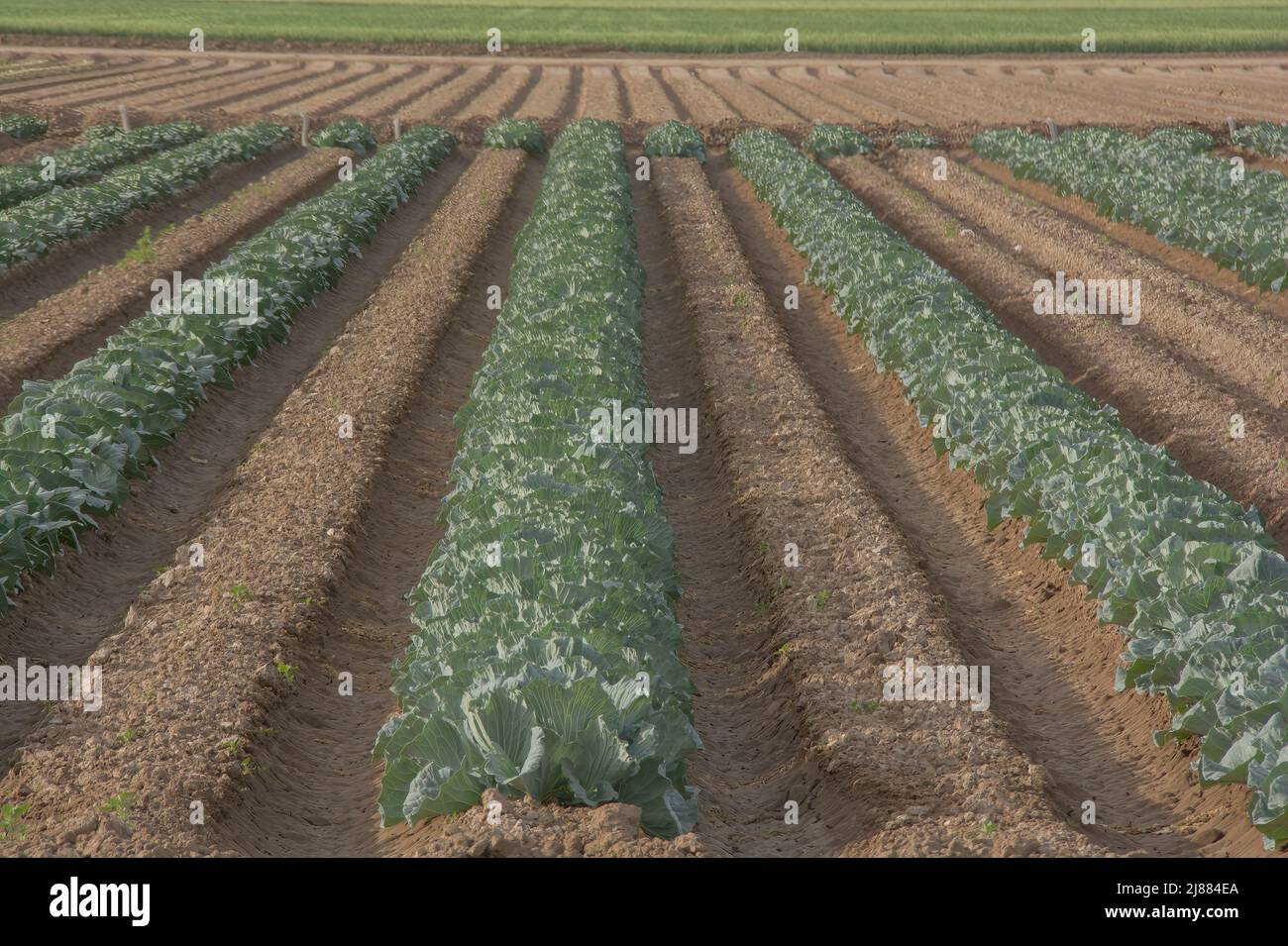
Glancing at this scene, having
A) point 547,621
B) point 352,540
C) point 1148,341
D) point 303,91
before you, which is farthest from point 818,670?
point 303,91

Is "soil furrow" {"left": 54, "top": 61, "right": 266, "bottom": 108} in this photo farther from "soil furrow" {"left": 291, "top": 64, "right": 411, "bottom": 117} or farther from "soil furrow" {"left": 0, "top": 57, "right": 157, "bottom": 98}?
"soil furrow" {"left": 291, "top": 64, "right": 411, "bottom": 117}

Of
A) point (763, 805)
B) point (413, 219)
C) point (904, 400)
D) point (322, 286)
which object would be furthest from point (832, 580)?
point (413, 219)

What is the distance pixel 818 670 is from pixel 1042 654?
1.94 m

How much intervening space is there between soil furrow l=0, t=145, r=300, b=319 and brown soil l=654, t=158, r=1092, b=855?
10588mm

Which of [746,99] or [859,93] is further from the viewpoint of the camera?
[859,93]

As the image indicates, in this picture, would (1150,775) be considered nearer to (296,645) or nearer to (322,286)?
(296,645)

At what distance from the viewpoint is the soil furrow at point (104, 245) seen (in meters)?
18.7

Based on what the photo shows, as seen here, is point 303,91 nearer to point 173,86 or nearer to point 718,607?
point 173,86

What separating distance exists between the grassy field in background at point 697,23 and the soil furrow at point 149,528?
139 feet

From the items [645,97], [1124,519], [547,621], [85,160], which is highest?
[645,97]

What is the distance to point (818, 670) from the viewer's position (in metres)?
8.88

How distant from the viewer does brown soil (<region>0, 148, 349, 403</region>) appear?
49.9ft

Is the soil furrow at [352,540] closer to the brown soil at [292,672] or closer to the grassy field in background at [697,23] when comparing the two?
the brown soil at [292,672]
